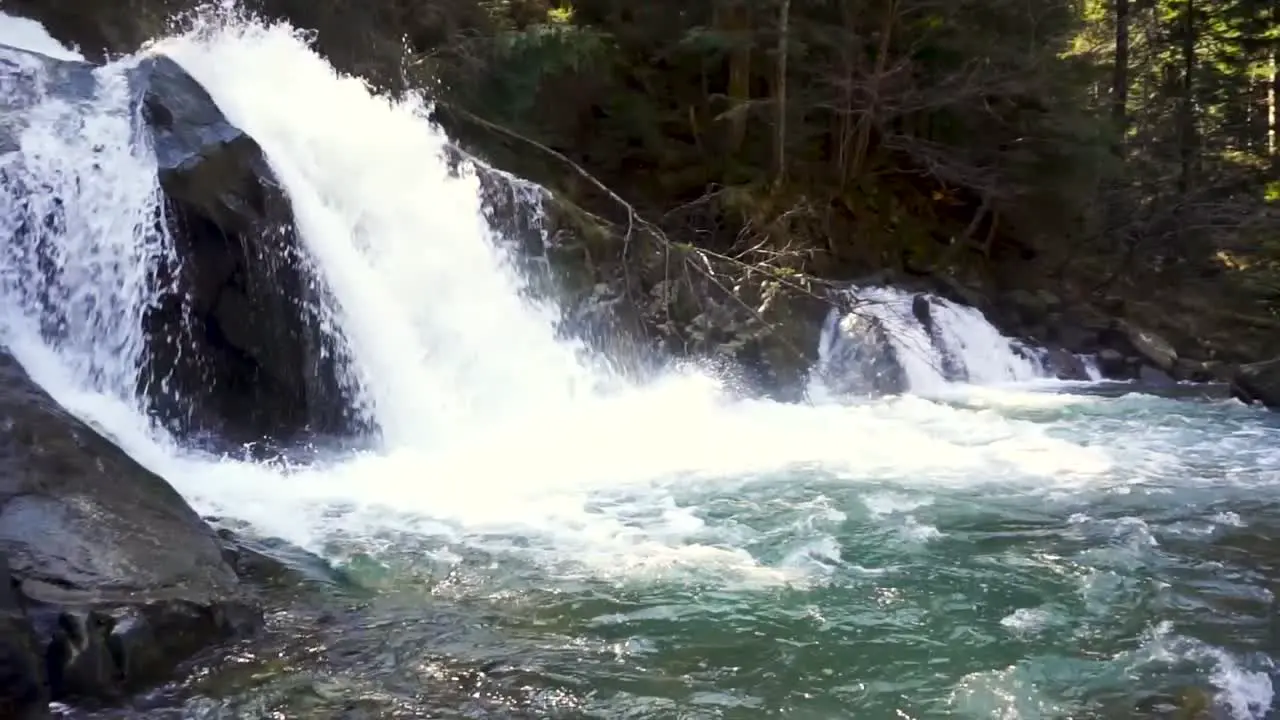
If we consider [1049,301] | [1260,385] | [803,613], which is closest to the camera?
[803,613]

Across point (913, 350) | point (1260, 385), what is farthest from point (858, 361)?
point (1260, 385)

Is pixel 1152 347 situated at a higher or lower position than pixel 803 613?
higher

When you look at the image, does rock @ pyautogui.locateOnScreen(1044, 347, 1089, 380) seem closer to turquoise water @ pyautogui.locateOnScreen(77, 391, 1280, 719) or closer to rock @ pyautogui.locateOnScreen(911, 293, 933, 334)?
rock @ pyautogui.locateOnScreen(911, 293, 933, 334)

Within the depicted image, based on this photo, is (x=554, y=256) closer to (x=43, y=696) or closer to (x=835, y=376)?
(x=835, y=376)

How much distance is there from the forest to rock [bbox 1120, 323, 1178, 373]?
0.97 metres

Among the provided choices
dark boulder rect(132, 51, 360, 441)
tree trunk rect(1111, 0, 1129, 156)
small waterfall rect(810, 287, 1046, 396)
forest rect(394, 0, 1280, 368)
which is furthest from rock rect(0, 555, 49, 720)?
tree trunk rect(1111, 0, 1129, 156)

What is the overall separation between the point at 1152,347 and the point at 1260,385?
3.46 meters

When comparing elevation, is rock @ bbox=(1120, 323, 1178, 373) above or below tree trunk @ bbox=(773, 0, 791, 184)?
below

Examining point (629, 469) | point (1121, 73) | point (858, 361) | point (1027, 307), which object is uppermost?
point (1121, 73)

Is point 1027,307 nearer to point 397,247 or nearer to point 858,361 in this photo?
point 858,361

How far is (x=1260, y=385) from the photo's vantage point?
1404cm

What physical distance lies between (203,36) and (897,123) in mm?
13152

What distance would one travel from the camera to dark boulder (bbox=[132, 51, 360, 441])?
8.69 metres

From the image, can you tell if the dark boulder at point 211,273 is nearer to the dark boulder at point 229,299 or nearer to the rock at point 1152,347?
the dark boulder at point 229,299
